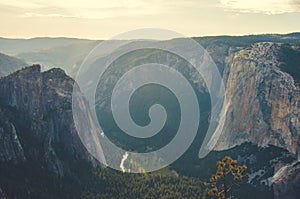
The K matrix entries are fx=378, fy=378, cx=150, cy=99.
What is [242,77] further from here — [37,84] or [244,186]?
[37,84]

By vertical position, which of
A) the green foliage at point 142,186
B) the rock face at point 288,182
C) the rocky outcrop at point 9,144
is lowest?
the green foliage at point 142,186

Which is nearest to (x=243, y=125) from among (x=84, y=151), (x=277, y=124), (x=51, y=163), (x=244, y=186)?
(x=277, y=124)

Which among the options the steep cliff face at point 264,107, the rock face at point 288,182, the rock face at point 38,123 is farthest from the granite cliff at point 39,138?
the steep cliff face at point 264,107

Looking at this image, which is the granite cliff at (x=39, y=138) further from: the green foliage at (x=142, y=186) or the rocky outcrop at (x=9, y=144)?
the green foliage at (x=142, y=186)

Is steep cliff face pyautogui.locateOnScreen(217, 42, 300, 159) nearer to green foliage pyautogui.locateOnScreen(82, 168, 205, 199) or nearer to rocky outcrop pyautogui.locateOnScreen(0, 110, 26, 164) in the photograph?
green foliage pyautogui.locateOnScreen(82, 168, 205, 199)

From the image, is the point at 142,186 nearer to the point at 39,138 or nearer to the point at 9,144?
the point at 39,138

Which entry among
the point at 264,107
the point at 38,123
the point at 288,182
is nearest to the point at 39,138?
the point at 38,123

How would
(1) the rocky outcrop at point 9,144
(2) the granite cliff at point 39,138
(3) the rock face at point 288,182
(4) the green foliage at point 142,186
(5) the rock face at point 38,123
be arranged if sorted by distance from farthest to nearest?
1. (4) the green foliage at point 142,186
2. (5) the rock face at point 38,123
3. (2) the granite cliff at point 39,138
4. (1) the rocky outcrop at point 9,144
5. (3) the rock face at point 288,182
